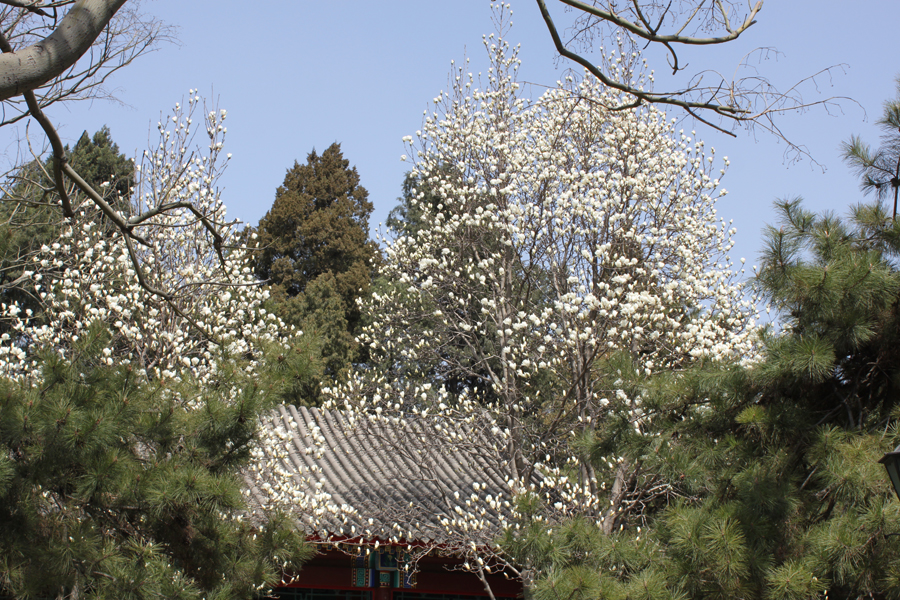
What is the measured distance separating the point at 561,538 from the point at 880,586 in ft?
5.87

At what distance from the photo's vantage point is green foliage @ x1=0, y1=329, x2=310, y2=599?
3869 mm

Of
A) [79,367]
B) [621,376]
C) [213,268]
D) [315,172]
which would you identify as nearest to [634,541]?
[621,376]

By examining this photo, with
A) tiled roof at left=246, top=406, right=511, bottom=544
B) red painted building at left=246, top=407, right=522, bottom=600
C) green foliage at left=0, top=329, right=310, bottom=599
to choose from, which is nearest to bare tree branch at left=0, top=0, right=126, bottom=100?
green foliage at left=0, top=329, right=310, bottom=599

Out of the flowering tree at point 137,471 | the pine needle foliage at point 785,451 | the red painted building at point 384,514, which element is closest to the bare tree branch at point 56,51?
the flowering tree at point 137,471

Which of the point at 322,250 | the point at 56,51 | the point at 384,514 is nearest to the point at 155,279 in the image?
the point at 384,514

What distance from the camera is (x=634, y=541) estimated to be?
4.56 m

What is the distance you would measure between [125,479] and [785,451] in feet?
12.0

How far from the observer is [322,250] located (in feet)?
70.0

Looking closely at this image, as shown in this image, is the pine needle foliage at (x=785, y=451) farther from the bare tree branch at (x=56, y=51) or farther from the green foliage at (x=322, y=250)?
the green foliage at (x=322, y=250)

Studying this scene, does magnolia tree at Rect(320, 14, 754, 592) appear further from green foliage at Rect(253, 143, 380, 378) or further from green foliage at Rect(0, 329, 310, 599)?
green foliage at Rect(253, 143, 380, 378)

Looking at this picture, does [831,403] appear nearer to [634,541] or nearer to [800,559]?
[800,559]

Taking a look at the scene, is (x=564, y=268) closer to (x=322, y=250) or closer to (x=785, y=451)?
(x=785, y=451)

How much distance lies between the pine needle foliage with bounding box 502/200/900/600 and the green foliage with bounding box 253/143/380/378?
13.4m

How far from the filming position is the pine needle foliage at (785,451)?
11.1 ft
